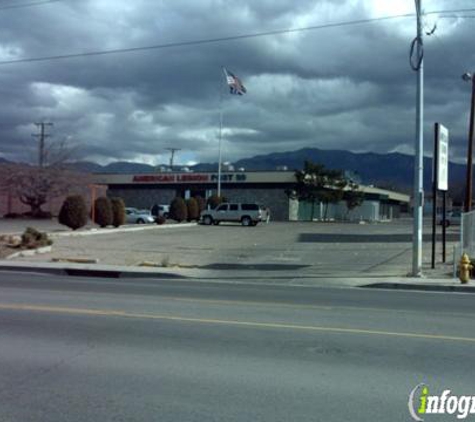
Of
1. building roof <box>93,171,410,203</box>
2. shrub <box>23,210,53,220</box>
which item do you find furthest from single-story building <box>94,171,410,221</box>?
shrub <box>23,210,53,220</box>

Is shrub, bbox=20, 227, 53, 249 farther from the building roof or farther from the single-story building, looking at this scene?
the building roof

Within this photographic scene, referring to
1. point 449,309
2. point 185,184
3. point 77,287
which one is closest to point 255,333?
point 449,309

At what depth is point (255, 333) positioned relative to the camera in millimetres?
9531

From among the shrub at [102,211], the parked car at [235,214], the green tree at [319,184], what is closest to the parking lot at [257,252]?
the shrub at [102,211]

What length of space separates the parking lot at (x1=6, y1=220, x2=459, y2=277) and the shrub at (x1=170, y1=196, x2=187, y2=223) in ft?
52.5

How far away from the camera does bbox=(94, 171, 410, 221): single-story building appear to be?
229 ft

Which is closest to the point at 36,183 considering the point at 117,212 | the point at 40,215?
the point at 40,215

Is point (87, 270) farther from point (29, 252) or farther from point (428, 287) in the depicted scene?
point (428, 287)

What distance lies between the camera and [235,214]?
51656 mm

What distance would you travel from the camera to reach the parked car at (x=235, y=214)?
51.0 m

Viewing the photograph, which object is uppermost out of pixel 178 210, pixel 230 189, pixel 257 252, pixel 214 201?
pixel 230 189

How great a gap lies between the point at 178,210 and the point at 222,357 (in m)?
46.2

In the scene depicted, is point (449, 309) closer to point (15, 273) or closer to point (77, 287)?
point (77, 287)

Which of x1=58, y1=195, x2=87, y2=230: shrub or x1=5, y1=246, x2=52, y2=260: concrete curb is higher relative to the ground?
x1=58, y1=195, x2=87, y2=230: shrub
